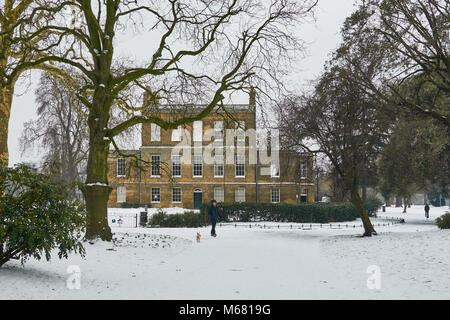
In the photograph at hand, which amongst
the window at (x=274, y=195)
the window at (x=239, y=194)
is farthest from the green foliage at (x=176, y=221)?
the window at (x=274, y=195)

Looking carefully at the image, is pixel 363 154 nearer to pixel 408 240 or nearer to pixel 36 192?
pixel 408 240

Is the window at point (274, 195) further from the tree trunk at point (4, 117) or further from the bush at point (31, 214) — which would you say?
the bush at point (31, 214)

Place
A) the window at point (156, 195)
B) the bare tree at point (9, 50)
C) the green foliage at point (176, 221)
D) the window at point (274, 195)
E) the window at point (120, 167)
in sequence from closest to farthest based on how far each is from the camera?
1. the bare tree at point (9, 50)
2. the green foliage at point (176, 221)
3. the window at point (274, 195)
4. the window at point (156, 195)
5. the window at point (120, 167)

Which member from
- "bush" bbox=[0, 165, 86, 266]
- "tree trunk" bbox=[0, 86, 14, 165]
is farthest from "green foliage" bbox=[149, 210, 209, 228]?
"bush" bbox=[0, 165, 86, 266]

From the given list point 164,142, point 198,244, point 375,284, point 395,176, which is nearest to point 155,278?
point 375,284

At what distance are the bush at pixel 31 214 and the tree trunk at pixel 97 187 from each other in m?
6.21

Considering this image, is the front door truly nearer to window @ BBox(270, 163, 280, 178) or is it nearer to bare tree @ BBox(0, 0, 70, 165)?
window @ BBox(270, 163, 280, 178)

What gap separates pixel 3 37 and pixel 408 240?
15.2 m

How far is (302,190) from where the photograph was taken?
2031 inches

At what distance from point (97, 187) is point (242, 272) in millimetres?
6981

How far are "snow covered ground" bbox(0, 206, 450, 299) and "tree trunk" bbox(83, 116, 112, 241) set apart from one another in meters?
0.70

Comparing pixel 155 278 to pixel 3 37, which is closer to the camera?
pixel 155 278

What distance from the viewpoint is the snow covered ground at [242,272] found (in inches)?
303
